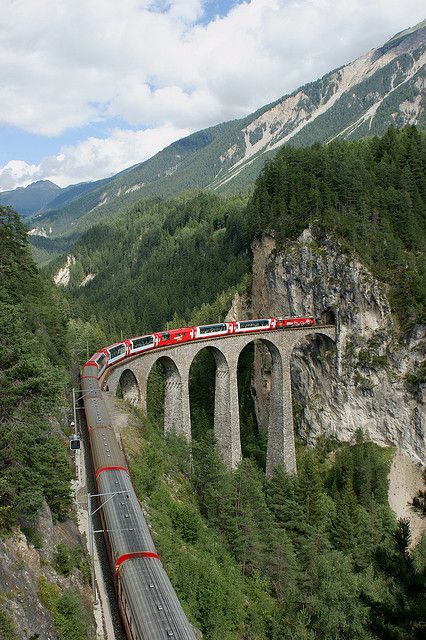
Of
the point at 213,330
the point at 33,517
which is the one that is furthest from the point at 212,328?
the point at 33,517

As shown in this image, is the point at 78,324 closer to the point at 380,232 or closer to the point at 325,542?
the point at 380,232

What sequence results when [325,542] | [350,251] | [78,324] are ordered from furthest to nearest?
1. [78,324]
2. [350,251]
3. [325,542]

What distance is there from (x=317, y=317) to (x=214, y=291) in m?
52.7

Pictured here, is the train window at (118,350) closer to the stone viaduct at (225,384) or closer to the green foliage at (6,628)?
the stone viaduct at (225,384)

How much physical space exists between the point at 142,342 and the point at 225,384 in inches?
445

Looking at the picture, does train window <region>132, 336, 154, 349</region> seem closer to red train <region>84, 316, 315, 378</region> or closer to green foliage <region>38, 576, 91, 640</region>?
red train <region>84, 316, 315, 378</region>

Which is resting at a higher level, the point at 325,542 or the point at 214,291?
the point at 214,291

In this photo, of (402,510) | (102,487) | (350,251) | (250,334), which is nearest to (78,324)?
(250,334)

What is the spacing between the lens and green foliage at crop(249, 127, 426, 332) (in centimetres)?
5950

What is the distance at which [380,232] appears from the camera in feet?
205

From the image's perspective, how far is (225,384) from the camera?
5422 centimetres

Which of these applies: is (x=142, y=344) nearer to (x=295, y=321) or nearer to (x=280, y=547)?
(x=295, y=321)

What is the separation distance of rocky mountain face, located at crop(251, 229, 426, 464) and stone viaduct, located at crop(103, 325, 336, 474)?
135 inches

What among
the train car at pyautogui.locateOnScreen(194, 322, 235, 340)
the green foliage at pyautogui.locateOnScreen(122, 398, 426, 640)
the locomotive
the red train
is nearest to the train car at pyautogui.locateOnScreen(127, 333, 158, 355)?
the red train
